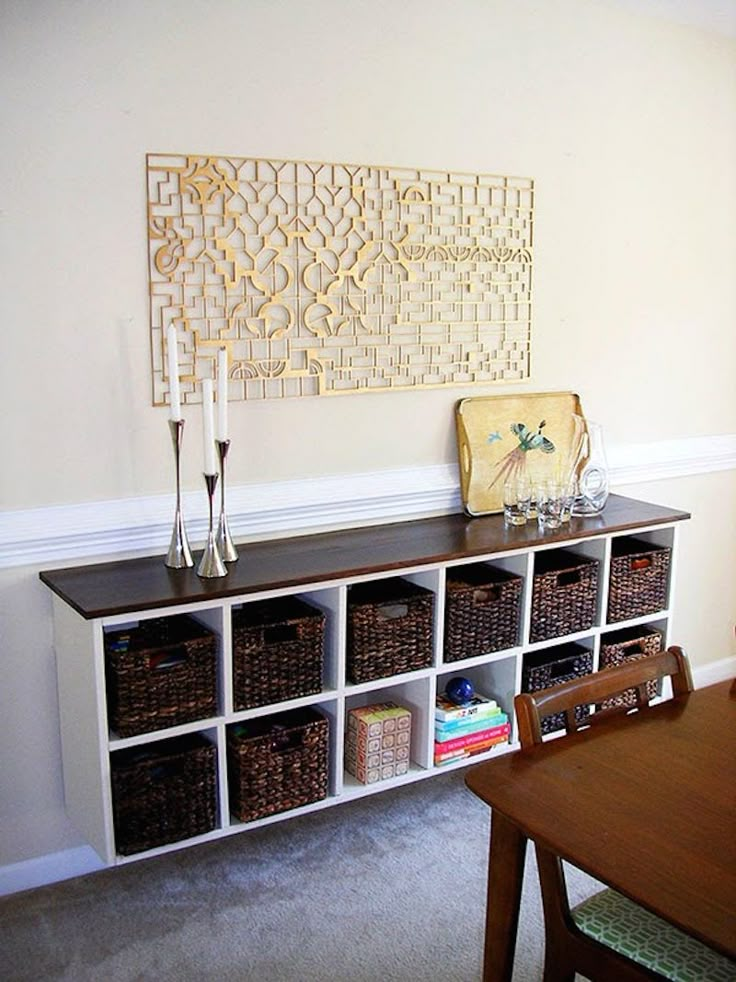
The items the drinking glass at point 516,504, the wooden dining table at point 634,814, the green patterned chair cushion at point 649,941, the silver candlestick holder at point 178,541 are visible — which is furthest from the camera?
the drinking glass at point 516,504

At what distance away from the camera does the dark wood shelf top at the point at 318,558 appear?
239 centimetres

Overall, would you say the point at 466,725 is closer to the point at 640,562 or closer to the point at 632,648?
the point at 632,648

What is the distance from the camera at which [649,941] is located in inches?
69.2

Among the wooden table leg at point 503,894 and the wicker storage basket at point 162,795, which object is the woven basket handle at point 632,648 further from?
the wooden table leg at point 503,894

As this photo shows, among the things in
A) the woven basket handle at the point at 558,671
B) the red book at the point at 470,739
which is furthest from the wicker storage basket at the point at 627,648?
the red book at the point at 470,739

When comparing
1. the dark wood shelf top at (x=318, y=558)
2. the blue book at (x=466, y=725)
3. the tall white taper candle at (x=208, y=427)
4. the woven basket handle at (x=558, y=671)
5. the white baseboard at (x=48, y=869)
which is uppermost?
the tall white taper candle at (x=208, y=427)

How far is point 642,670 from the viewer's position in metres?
2.10

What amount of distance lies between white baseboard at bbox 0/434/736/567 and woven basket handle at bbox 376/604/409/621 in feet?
1.10

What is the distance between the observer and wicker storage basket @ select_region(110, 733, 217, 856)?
7.88ft

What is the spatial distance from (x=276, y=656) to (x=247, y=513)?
43cm

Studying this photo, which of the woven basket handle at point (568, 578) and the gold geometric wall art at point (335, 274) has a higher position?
the gold geometric wall art at point (335, 274)

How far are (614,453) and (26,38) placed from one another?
2164 millimetres

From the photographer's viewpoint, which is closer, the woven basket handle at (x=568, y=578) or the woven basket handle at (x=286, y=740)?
the woven basket handle at (x=286, y=740)

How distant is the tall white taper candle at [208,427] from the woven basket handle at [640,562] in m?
1.33
